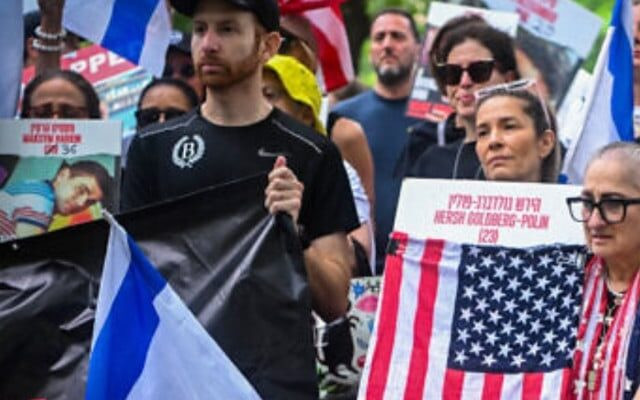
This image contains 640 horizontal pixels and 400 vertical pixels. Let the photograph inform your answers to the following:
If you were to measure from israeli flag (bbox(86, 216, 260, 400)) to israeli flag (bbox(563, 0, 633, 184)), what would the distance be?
2.22 meters

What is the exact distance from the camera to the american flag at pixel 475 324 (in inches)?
280

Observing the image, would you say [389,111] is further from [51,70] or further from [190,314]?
[190,314]

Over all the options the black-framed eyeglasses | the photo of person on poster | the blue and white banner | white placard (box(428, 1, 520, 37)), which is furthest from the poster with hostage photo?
white placard (box(428, 1, 520, 37))

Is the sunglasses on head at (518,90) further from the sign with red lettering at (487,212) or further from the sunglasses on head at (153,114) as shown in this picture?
the sunglasses on head at (153,114)

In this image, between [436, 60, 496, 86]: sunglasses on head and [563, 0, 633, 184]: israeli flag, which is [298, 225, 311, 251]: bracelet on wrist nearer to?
[563, 0, 633, 184]: israeli flag

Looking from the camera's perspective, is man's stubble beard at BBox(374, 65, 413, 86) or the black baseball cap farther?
man's stubble beard at BBox(374, 65, 413, 86)

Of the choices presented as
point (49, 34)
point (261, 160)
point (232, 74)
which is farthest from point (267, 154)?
point (49, 34)

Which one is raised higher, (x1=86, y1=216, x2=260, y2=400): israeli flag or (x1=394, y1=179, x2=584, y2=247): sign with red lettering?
(x1=394, y1=179, x2=584, y2=247): sign with red lettering

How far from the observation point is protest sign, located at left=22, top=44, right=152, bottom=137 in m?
11.1

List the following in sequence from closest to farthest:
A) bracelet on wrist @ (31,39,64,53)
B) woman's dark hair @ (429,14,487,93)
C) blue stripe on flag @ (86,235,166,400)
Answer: blue stripe on flag @ (86,235,166,400) → woman's dark hair @ (429,14,487,93) → bracelet on wrist @ (31,39,64,53)

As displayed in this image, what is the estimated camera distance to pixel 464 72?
9297 mm

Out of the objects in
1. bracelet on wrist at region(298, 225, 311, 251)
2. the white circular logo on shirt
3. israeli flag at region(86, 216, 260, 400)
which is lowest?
israeli flag at region(86, 216, 260, 400)

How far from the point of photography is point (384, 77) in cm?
1189

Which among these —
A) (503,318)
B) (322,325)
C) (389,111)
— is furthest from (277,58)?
(389,111)
